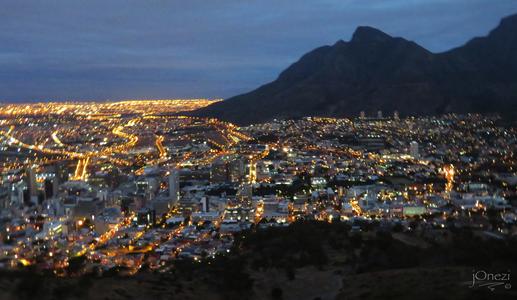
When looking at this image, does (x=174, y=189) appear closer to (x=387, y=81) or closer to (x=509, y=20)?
(x=387, y=81)

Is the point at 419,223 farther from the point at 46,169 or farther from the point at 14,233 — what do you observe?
the point at 46,169

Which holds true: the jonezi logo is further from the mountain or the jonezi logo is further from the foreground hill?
the mountain

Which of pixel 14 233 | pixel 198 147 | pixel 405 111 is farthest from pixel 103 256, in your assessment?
pixel 405 111

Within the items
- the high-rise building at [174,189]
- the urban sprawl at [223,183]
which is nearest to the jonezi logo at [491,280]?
the urban sprawl at [223,183]

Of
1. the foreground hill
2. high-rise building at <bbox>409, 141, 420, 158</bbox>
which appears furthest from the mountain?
the foreground hill

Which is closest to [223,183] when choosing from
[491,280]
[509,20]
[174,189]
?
[174,189]

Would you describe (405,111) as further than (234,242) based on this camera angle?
Yes
